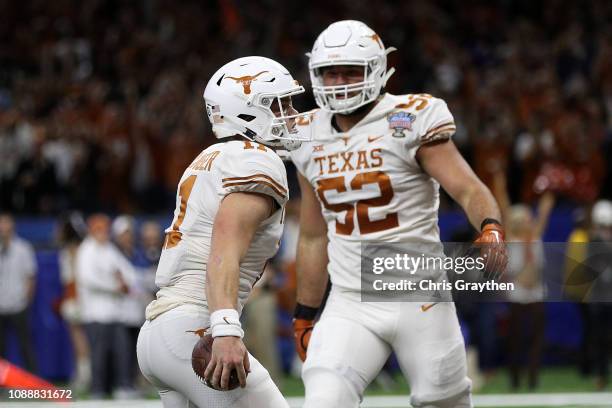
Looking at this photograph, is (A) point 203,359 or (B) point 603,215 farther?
(B) point 603,215

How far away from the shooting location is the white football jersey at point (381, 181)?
15.8 ft

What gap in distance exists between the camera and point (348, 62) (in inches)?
195

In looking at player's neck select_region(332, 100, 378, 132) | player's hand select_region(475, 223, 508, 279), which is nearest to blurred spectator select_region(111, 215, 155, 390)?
player's neck select_region(332, 100, 378, 132)

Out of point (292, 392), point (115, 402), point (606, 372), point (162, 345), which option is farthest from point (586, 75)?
point (162, 345)

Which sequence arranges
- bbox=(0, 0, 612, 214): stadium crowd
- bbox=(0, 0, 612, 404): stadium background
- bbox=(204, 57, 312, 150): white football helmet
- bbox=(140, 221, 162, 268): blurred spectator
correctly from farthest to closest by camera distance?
bbox=(0, 0, 612, 214): stadium crowd < bbox=(0, 0, 612, 404): stadium background < bbox=(140, 221, 162, 268): blurred spectator < bbox=(204, 57, 312, 150): white football helmet

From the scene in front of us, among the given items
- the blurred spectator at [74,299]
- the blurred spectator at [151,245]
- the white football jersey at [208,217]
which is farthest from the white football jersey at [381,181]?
the blurred spectator at [74,299]

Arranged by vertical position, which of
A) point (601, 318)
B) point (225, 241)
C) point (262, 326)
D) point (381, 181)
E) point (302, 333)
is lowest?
point (601, 318)

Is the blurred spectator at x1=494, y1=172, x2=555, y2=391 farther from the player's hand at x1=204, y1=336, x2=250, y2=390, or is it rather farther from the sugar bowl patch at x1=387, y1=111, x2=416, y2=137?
the player's hand at x1=204, y1=336, x2=250, y2=390

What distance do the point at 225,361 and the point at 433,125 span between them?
157 cm

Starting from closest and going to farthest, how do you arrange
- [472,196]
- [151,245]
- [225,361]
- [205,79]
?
[225,361], [472,196], [151,245], [205,79]

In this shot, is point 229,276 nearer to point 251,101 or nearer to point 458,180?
point 251,101

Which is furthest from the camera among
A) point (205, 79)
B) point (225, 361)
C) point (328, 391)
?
point (205, 79)

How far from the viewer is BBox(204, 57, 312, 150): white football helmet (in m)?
4.03

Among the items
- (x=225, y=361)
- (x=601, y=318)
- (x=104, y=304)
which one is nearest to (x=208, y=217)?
(x=225, y=361)
